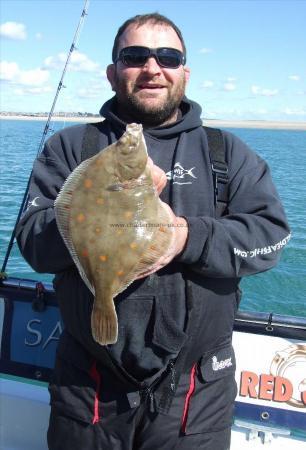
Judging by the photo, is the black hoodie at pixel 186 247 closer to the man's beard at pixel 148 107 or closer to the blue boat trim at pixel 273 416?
the man's beard at pixel 148 107

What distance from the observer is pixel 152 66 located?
262 cm

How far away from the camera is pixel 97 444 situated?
2539 mm

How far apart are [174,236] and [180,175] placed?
50 centimetres

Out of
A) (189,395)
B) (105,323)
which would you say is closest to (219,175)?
(105,323)

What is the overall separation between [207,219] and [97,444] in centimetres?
128

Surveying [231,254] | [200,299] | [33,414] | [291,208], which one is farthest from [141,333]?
[291,208]

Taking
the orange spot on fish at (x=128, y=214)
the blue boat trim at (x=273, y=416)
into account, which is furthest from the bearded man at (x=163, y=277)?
the blue boat trim at (x=273, y=416)

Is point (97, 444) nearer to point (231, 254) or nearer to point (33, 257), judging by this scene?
point (33, 257)

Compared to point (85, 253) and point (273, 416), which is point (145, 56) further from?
point (273, 416)

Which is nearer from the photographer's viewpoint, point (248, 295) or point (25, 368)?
point (25, 368)

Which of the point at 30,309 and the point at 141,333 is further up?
the point at 141,333

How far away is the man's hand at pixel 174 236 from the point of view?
7.29 feet

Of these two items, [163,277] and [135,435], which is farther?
[135,435]

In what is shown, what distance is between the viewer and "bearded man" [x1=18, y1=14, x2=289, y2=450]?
241cm
